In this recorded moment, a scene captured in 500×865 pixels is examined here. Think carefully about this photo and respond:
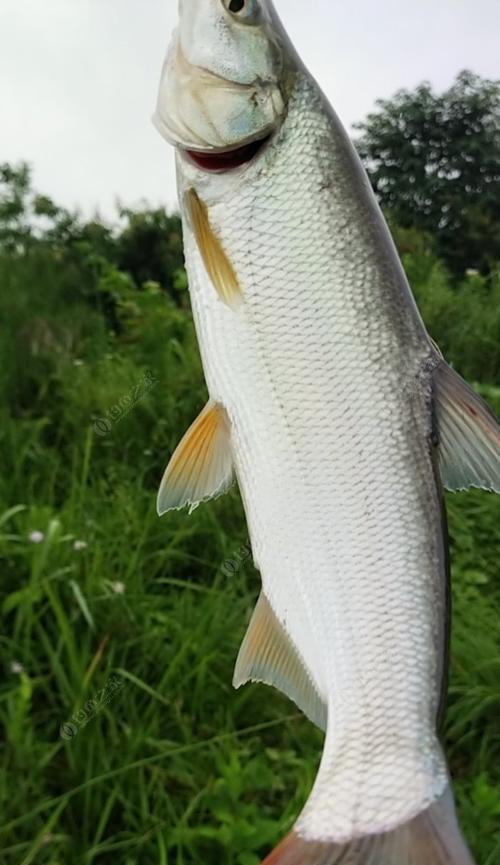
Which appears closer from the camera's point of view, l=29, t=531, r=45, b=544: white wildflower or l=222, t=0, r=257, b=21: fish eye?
l=222, t=0, r=257, b=21: fish eye

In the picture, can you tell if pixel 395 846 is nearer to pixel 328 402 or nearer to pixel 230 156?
pixel 328 402

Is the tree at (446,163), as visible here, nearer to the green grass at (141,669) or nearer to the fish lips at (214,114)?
the green grass at (141,669)

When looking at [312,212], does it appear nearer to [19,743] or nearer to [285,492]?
[285,492]

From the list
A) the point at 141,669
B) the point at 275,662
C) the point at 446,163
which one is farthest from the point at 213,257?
the point at 446,163

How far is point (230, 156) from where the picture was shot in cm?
103

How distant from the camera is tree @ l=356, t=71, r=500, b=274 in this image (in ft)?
21.6

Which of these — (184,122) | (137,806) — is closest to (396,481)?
(184,122)

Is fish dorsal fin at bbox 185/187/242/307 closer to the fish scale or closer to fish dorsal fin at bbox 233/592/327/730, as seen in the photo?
the fish scale

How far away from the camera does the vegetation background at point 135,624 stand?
207cm

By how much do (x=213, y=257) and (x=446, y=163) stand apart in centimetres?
612

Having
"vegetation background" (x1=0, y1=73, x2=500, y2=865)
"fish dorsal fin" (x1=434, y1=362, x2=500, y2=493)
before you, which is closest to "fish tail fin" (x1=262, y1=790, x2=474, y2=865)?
"fish dorsal fin" (x1=434, y1=362, x2=500, y2=493)

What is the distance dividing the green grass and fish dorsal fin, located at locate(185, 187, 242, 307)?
1.35 meters

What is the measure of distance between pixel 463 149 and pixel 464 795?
539 centimetres

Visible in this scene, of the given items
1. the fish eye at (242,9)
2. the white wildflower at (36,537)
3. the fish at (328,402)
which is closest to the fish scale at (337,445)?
the fish at (328,402)
